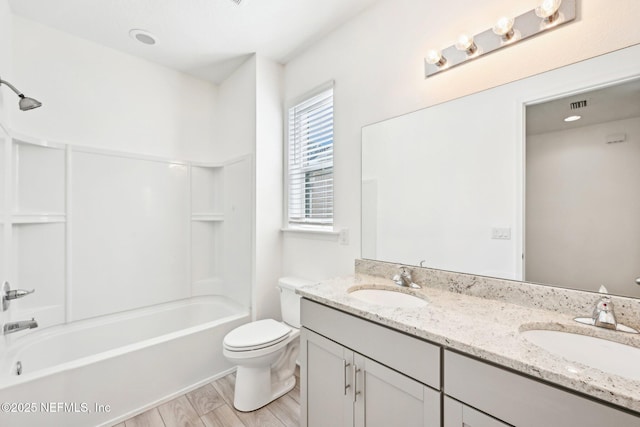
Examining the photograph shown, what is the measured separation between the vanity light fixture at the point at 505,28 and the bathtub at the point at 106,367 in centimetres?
256

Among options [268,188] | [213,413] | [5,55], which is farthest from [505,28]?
[5,55]

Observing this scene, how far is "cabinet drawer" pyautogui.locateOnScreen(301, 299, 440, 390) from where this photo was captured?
93cm

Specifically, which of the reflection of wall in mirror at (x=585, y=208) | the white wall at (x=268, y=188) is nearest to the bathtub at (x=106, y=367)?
the white wall at (x=268, y=188)

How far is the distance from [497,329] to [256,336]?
1.47m

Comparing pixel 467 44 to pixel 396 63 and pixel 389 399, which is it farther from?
pixel 389 399

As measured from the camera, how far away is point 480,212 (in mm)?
1333

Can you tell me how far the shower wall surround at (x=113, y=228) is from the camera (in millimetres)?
1959

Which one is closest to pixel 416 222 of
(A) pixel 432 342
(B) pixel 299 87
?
(A) pixel 432 342

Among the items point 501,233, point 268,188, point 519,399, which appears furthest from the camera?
point 268,188

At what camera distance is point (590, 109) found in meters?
1.05

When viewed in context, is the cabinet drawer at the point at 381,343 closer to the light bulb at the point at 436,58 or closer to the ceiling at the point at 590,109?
the ceiling at the point at 590,109

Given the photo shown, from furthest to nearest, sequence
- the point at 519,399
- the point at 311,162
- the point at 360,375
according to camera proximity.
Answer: the point at 311,162
the point at 360,375
the point at 519,399

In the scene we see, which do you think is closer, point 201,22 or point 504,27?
point 504,27

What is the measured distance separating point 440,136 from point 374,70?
70 cm
